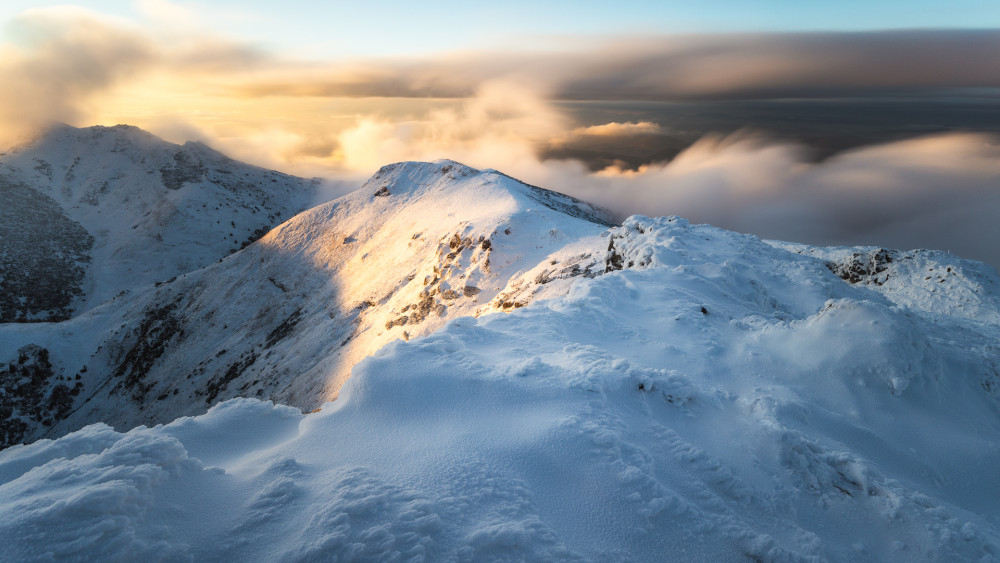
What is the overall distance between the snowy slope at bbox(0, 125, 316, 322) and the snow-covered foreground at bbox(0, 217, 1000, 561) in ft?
333

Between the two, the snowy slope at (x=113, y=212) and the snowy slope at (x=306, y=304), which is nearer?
the snowy slope at (x=306, y=304)

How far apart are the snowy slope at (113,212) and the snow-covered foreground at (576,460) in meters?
101

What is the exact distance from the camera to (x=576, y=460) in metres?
5.09

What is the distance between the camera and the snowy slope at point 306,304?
105 ft

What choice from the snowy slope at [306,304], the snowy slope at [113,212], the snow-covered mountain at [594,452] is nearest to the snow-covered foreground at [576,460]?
the snow-covered mountain at [594,452]

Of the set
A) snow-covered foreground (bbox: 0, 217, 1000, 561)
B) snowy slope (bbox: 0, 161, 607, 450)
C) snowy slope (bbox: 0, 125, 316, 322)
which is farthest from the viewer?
snowy slope (bbox: 0, 125, 316, 322)

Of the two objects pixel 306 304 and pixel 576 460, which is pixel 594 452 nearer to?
pixel 576 460

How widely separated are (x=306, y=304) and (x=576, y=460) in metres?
45.5

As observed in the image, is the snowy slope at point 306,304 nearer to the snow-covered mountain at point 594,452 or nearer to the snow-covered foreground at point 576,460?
the snow-covered mountain at point 594,452

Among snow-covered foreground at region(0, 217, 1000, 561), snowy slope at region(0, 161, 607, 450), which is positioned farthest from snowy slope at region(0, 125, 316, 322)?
snow-covered foreground at region(0, 217, 1000, 561)

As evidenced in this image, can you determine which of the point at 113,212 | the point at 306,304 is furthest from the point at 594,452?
the point at 113,212

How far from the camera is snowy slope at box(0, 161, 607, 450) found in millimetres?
32156

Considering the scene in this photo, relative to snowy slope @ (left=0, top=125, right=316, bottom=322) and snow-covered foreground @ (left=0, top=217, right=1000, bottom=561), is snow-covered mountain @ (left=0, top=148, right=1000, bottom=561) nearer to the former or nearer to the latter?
snow-covered foreground @ (left=0, top=217, right=1000, bottom=561)

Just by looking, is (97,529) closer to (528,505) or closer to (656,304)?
(528,505)
